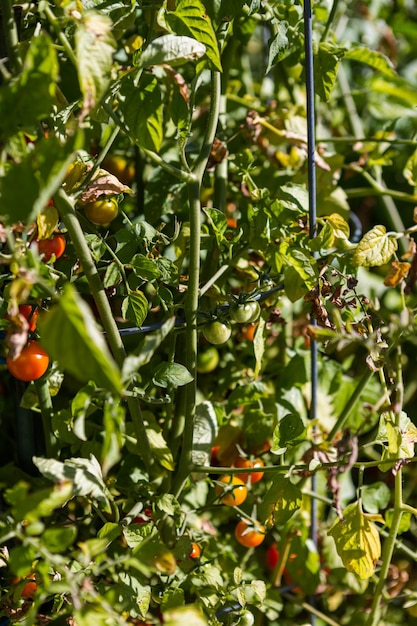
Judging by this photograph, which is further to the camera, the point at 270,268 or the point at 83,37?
the point at 270,268

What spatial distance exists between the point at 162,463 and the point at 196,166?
0.34 m

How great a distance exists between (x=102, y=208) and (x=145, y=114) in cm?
17

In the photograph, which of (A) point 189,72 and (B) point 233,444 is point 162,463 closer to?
(B) point 233,444

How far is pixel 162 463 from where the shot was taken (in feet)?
2.82

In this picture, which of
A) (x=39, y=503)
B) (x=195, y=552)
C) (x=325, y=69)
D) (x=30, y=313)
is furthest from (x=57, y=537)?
(x=325, y=69)

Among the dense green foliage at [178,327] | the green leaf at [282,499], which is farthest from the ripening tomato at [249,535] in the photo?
the green leaf at [282,499]

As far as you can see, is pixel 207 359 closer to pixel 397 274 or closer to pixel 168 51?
pixel 397 274

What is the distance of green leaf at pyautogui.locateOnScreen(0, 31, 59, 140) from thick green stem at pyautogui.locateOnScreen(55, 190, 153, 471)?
14 cm

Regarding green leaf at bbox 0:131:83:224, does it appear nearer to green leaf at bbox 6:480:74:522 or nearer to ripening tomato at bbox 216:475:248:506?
green leaf at bbox 6:480:74:522

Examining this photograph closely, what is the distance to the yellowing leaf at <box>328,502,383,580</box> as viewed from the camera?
0.82 m

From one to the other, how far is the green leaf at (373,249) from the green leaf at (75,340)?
0.40 m

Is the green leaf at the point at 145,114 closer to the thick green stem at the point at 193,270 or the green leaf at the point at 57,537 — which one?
the thick green stem at the point at 193,270

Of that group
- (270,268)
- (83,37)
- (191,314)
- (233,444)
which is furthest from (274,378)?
(83,37)

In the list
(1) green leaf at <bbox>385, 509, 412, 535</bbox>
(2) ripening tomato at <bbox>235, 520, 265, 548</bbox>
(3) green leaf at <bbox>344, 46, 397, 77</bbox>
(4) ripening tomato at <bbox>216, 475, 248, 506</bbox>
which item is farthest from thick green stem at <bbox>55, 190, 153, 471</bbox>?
(3) green leaf at <bbox>344, 46, 397, 77</bbox>
